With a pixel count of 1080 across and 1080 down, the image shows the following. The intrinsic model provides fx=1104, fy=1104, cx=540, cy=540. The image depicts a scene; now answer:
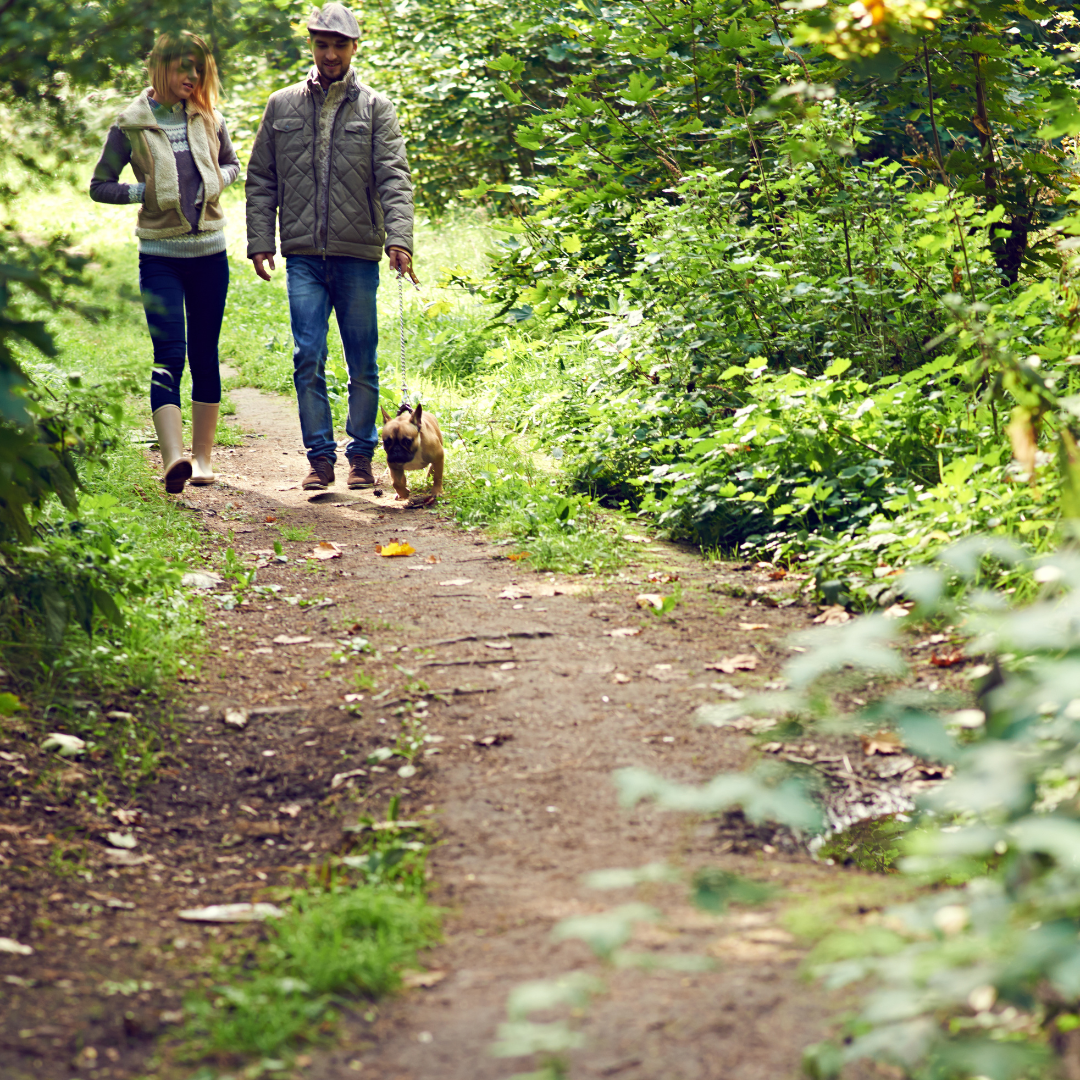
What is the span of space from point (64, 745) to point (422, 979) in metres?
1.61

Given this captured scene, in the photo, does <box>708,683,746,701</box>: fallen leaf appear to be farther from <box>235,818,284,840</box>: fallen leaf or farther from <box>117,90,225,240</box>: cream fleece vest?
<box>117,90,225,240</box>: cream fleece vest

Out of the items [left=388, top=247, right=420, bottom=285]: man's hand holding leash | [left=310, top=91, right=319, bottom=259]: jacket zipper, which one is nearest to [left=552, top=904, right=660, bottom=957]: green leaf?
[left=388, top=247, right=420, bottom=285]: man's hand holding leash

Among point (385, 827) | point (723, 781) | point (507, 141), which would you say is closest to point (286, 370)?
point (507, 141)

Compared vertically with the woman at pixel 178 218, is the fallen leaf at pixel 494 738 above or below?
below

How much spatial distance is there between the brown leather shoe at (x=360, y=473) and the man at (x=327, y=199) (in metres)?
0.44

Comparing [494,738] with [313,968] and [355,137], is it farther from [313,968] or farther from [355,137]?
[355,137]

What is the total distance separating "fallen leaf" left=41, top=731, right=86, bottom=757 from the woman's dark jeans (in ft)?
9.71

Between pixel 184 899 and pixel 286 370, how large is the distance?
27.0 ft

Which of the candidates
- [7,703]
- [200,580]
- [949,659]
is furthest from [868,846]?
[200,580]

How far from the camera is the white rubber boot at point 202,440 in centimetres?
663

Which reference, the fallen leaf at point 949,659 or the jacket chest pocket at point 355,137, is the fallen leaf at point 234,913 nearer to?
the fallen leaf at point 949,659

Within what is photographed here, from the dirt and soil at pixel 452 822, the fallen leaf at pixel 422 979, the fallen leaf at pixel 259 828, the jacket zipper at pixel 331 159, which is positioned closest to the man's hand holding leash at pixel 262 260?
the jacket zipper at pixel 331 159

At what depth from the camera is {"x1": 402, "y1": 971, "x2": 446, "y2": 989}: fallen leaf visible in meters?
2.34

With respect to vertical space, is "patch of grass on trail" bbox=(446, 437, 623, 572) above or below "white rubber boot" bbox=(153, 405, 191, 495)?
below
